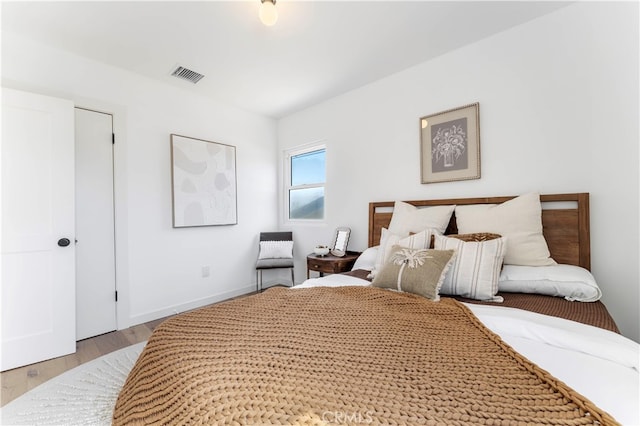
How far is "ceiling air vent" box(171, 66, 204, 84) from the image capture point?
2615 mm

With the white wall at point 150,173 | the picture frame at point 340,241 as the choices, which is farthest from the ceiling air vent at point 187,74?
the picture frame at point 340,241

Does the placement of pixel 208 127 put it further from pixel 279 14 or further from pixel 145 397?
pixel 145 397

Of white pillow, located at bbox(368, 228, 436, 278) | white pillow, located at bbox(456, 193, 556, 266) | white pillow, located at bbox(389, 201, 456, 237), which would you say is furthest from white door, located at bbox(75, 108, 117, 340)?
white pillow, located at bbox(456, 193, 556, 266)

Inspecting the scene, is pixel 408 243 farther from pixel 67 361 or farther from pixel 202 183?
pixel 67 361

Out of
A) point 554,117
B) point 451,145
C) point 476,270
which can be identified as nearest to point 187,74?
point 451,145

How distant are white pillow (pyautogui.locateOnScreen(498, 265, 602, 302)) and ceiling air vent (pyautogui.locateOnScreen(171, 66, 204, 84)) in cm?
318

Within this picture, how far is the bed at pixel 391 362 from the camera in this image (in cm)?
65

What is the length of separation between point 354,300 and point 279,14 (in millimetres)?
1998

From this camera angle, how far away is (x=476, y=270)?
1.54m

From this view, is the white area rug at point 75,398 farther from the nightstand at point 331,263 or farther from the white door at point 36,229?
the nightstand at point 331,263

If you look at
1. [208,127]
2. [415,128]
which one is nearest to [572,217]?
[415,128]

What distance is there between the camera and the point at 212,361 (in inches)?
33.0

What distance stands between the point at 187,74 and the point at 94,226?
67.9 inches

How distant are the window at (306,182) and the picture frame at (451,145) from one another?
136cm
